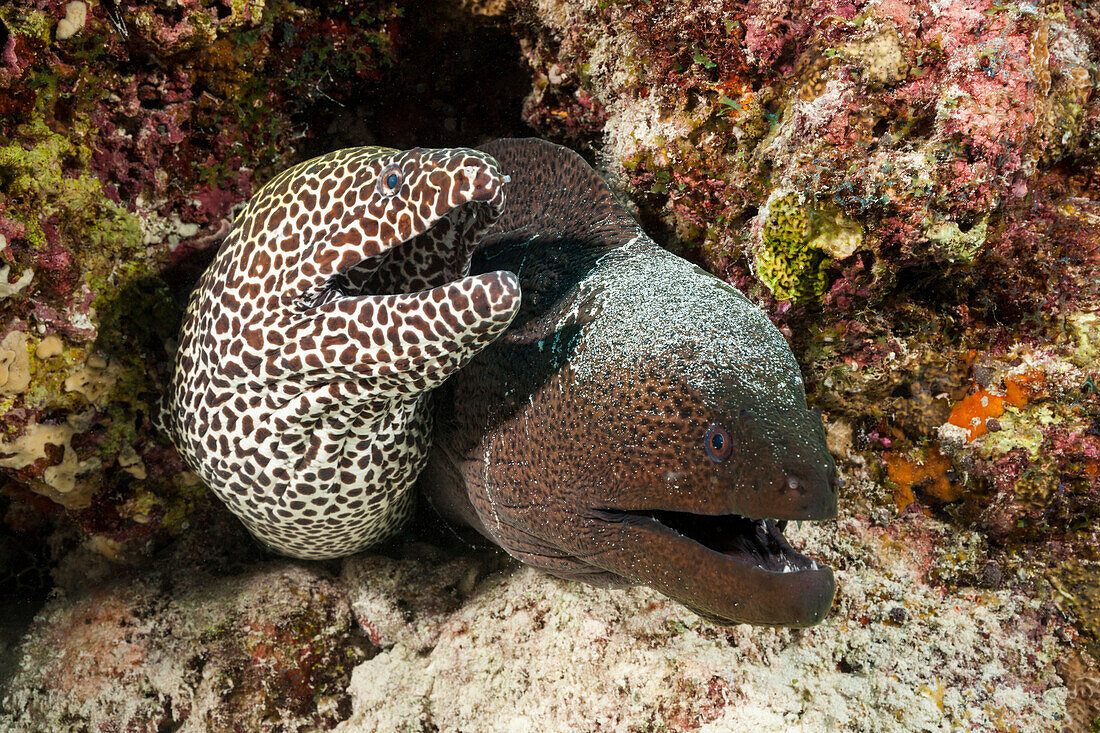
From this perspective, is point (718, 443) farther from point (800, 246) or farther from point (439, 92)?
point (439, 92)

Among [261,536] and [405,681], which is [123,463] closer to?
[261,536]

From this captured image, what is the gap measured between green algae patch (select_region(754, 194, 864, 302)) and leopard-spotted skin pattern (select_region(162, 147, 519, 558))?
1075 millimetres

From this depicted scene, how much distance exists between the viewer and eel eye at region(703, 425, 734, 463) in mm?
1647

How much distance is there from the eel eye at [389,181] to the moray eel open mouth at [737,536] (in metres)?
1.30

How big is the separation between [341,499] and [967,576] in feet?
8.58

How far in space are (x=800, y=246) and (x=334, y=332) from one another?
5.71 ft

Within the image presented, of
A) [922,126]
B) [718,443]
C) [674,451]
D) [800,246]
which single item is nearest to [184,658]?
[674,451]

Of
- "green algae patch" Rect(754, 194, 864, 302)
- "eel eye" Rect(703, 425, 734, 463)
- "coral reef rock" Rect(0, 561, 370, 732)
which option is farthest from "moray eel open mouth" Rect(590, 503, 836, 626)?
"coral reef rock" Rect(0, 561, 370, 732)

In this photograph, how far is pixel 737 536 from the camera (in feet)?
6.25

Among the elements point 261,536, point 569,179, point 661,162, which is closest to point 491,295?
point 569,179

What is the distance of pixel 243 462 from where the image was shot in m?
2.41

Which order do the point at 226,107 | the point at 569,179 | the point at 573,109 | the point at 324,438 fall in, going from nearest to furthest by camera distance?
the point at 324,438 < the point at 569,179 < the point at 226,107 < the point at 573,109

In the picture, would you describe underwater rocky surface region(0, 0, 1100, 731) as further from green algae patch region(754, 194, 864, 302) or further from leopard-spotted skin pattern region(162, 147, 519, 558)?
leopard-spotted skin pattern region(162, 147, 519, 558)

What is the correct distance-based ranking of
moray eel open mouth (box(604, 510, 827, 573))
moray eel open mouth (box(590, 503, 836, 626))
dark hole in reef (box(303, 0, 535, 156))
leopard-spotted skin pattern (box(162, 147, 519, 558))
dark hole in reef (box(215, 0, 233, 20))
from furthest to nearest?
1. dark hole in reef (box(303, 0, 535, 156))
2. dark hole in reef (box(215, 0, 233, 20))
3. leopard-spotted skin pattern (box(162, 147, 519, 558))
4. moray eel open mouth (box(604, 510, 827, 573))
5. moray eel open mouth (box(590, 503, 836, 626))
